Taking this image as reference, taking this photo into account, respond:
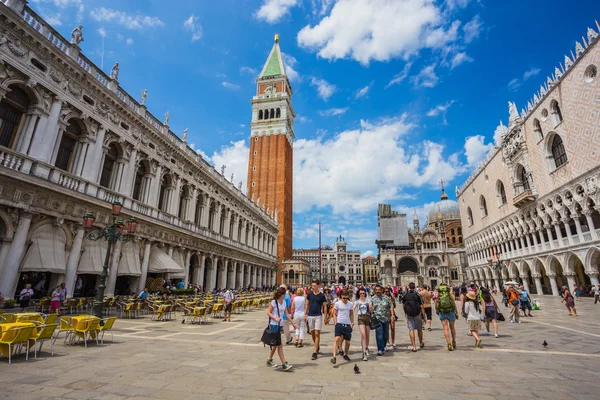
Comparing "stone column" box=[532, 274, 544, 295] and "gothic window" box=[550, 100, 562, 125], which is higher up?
"gothic window" box=[550, 100, 562, 125]

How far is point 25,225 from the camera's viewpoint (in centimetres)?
1248

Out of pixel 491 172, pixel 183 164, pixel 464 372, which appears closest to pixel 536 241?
pixel 491 172

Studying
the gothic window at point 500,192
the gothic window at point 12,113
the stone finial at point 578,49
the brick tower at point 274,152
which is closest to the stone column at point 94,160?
the gothic window at point 12,113

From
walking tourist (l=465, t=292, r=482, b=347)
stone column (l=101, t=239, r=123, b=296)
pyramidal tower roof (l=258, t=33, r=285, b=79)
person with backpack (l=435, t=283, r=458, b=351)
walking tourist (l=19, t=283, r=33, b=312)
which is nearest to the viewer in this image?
person with backpack (l=435, t=283, r=458, b=351)

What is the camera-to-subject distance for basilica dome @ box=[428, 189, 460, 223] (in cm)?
8669

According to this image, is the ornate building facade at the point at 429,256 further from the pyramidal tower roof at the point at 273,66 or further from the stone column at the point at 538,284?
the pyramidal tower roof at the point at 273,66

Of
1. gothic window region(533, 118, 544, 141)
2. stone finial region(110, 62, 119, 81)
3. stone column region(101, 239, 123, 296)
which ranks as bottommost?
stone column region(101, 239, 123, 296)

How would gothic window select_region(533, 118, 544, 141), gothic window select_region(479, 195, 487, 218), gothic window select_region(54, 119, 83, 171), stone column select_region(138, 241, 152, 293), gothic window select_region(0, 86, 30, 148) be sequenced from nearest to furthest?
gothic window select_region(0, 86, 30, 148), gothic window select_region(54, 119, 83, 171), stone column select_region(138, 241, 152, 293), gothic window select_region(533, 118, 544, 141), gothic window select_region(479, 195, 487, 218)

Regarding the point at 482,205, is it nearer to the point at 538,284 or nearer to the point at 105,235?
the point at 538,284

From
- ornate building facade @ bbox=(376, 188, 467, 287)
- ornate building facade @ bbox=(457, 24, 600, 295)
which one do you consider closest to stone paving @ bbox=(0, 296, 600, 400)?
ornate building facade @ bbox=(457, 24, 600, 295)

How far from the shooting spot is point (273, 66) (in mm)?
72250

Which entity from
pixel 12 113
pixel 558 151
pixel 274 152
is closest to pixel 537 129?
pixel 558 151

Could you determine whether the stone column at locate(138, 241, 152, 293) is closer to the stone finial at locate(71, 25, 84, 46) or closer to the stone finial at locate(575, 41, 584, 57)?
the stone finial at locate(71, 25, 84, 46)

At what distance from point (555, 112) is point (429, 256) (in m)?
53.7
